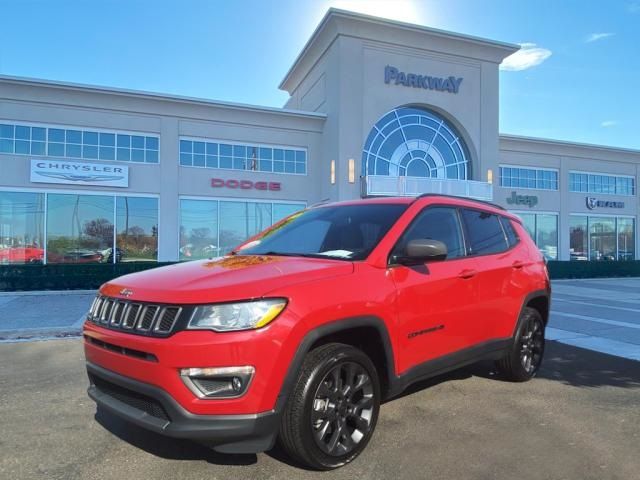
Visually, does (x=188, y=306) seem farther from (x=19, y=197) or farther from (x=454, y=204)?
(x=19, y=197)

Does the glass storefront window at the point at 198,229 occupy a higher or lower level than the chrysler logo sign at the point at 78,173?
lower

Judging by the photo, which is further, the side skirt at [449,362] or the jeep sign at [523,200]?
the jeep sign at [523,200]

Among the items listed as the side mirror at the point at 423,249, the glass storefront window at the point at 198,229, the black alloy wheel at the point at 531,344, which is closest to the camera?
the side mirror at the point at 423,249

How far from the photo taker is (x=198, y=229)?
2183cm

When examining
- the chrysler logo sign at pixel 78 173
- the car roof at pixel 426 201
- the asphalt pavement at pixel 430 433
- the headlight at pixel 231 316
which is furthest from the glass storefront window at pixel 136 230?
the headlight at pixel 231 316

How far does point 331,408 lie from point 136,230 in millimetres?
19484

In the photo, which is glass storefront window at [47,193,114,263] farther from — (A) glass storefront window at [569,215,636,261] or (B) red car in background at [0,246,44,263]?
(A) glass storefront window at [569,215,636,261]

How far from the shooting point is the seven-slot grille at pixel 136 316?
270cm

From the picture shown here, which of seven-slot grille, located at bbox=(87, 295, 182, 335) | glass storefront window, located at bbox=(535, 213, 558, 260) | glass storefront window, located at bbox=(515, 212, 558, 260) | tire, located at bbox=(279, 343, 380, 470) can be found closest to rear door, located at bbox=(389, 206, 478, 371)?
tire, located at bbox=(279, 343, 380, 470)

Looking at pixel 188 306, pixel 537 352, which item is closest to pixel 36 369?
pixel 188 306

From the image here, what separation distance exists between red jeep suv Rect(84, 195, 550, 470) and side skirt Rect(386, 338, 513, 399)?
15 mm

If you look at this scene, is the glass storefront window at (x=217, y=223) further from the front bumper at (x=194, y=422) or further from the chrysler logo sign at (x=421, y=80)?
the front bumper at (x=194, y=422)

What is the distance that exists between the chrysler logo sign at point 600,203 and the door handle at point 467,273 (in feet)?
102

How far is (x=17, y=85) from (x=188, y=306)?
2116 cm
